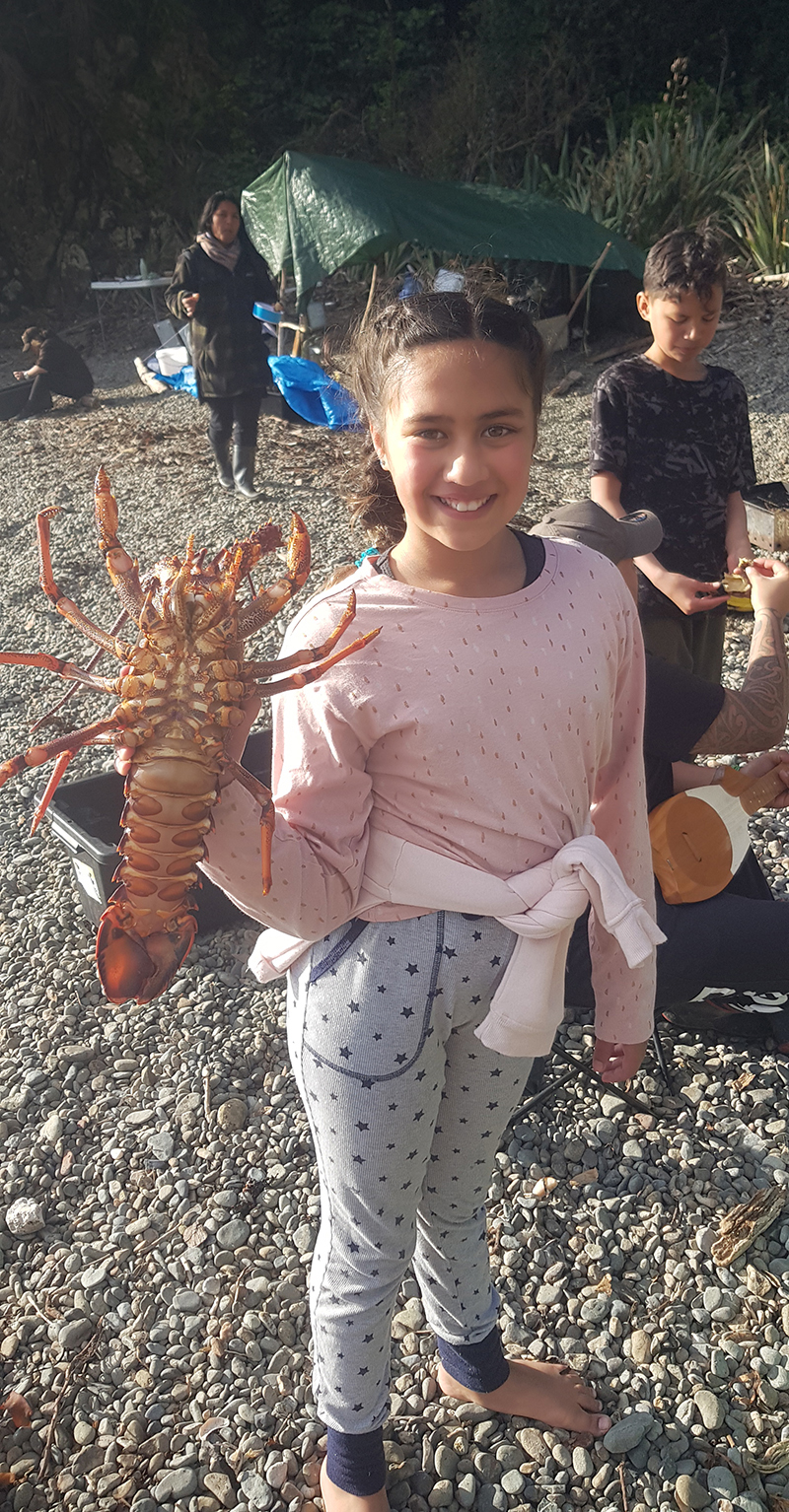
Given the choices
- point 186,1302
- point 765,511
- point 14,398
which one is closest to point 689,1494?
point 186,1302

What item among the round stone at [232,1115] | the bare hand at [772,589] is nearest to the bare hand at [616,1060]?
the bare hand at [772,589]

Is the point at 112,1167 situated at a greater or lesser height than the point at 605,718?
lesser

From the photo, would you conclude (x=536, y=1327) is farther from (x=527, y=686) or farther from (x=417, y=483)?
(x=417, y=483)

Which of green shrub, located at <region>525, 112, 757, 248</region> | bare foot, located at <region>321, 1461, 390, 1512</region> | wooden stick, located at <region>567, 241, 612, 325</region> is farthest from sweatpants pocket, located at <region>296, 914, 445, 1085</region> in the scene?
green shrub, located at <region>525, 112, 757, 248</region>

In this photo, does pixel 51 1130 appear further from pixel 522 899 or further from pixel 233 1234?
pixel 522 899

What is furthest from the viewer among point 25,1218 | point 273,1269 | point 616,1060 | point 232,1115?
point 232,1115

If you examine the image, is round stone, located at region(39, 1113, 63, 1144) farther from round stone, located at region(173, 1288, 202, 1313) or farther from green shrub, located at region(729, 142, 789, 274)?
green shrub, located at region(729, 142, 789, 274)

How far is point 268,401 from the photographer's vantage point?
10.2 metres

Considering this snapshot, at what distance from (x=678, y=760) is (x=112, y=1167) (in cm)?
194

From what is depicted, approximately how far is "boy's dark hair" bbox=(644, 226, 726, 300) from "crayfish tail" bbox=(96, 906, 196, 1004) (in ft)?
8.44

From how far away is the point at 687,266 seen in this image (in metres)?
3.00

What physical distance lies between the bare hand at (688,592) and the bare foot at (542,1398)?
6.57 ft

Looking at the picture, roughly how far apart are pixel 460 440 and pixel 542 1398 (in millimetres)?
1909

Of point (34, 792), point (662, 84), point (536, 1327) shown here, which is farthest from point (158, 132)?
point (536, 1327)
